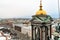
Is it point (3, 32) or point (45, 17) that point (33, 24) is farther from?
point (3, 32)

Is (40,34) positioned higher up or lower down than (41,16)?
lower down

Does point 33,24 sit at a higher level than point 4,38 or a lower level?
higher

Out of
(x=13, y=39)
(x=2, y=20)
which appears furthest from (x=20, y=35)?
(x=2, y=20)

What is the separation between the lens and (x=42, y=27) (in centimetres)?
1252

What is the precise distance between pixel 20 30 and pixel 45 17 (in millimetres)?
4560

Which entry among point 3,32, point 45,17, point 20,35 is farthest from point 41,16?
point 3,32

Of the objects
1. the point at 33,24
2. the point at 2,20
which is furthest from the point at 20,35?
the point at 33,24

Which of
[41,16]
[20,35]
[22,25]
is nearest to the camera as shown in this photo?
[41,16]

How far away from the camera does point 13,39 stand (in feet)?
52.1

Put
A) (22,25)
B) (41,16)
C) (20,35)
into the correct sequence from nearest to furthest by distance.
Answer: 1. (41,16)
2. (20,35)
3. (22,25)

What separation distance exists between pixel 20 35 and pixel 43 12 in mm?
3702

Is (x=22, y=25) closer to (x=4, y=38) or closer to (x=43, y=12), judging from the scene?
(x=4, y=38)

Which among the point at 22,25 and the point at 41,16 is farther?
the point at 22,25

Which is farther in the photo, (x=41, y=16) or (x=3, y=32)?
(x=3, y=32)
